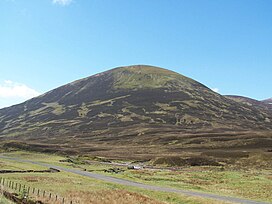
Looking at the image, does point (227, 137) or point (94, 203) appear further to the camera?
point (227, 137)

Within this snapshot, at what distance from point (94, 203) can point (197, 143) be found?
422ft

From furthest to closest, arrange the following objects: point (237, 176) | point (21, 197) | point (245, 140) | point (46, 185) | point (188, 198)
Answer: point (245, 140)
point (237, 176)
point (46, 185)
point (188, 198)
point (21, 197)

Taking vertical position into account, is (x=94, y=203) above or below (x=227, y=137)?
below

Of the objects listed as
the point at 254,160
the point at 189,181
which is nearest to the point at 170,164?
the point at 254,160

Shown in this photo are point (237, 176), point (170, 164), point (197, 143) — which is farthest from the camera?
point (197, 143)

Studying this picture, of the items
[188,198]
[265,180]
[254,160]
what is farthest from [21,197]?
[254,160]

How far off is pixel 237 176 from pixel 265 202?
2796cm

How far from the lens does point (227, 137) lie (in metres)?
165

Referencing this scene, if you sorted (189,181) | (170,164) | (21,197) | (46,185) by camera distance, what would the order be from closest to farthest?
(21,197), (46,185), (189,181), (170,164)

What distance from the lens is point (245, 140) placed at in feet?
489

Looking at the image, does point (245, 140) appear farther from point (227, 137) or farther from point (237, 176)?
point (237, 176)

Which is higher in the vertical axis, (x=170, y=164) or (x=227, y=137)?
(x=227, y=137)

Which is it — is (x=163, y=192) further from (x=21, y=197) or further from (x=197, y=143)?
(x=197, y=143)

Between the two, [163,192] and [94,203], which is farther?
[163,192]
